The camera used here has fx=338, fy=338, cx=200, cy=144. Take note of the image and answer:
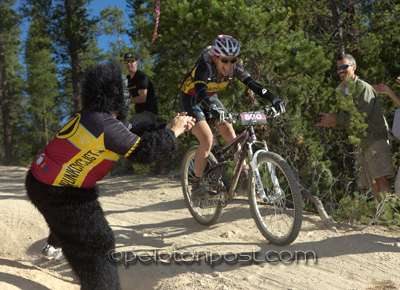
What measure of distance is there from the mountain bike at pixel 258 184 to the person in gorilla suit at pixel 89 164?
1240mm

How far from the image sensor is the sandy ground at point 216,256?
2982mm

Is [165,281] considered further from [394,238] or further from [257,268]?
[394,238]

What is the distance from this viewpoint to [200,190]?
14.1ft

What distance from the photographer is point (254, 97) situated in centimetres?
644

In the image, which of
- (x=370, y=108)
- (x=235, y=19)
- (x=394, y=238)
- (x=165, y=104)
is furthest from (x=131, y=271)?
(x=165, y=104)

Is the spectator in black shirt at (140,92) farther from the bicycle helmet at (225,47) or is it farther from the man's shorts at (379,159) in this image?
the man's shorts at (379,159)

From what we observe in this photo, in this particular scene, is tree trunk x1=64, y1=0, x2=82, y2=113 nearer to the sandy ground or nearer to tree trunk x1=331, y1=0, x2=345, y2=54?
the sandy ground

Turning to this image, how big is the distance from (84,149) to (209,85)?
7.33 feet

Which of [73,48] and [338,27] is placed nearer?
[338,27]

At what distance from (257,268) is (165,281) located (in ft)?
2.85

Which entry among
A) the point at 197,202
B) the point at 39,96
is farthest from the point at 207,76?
the point at 39,96

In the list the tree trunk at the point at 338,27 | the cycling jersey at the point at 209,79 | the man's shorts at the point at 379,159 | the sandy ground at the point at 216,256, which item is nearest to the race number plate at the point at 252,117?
the cycling jersey at the point at 209,79

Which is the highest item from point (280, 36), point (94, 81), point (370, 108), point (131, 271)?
point (280, 36)
